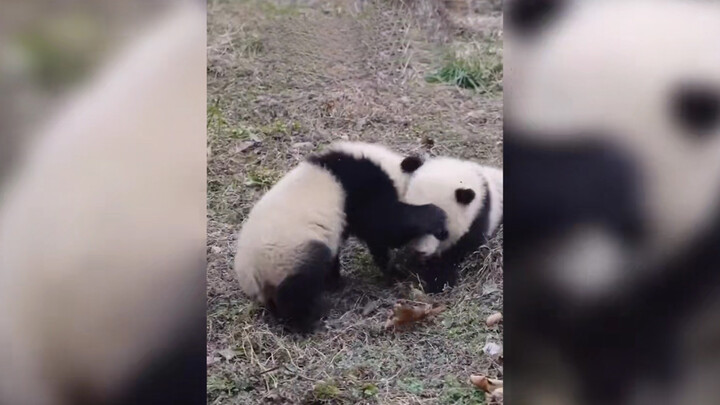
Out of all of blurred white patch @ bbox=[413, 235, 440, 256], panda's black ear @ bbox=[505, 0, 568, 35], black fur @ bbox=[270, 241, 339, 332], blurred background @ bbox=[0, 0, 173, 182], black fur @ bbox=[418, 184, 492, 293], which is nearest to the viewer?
blurred background @ bbox=[0, 0, 173, 182]

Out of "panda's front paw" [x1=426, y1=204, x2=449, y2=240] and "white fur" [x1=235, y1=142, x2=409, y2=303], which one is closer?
"white fur" [x1=235, y1=142, x2=409, y2=303]

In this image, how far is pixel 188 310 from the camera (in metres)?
2.41

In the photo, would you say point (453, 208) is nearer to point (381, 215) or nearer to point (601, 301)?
point (381, 215)

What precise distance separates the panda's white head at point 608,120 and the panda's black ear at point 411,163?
35 cm

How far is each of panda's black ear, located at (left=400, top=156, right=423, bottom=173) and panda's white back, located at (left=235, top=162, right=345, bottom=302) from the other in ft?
0.86

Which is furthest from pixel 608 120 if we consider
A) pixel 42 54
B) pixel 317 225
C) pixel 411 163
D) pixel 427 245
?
pixel 42 54

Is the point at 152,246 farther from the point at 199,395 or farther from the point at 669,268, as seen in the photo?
the point at 669,268

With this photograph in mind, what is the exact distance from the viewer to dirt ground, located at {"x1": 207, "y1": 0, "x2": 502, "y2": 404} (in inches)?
99.5

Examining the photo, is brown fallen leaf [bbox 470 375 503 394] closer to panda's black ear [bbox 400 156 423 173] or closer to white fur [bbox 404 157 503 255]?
white fur [bbox 404 157 503 255]

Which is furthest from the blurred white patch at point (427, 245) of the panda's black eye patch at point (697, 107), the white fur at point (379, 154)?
the panda's black eye patch at point (697, 107)

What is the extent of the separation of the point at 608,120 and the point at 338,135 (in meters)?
0.94

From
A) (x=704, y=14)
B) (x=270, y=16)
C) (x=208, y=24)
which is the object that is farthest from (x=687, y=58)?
(x=208, y=24)

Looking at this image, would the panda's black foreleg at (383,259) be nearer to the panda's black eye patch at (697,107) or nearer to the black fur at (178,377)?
the black fur at (178,377)

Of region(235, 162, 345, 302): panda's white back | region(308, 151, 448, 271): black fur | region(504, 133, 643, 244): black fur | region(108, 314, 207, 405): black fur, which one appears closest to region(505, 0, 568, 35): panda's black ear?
region(504, 133, 643, 244): black fur
